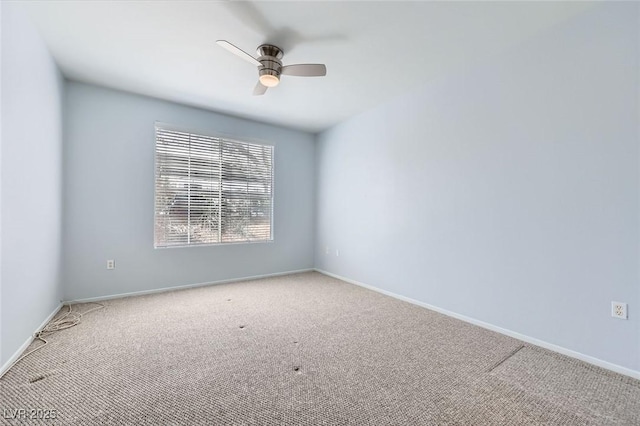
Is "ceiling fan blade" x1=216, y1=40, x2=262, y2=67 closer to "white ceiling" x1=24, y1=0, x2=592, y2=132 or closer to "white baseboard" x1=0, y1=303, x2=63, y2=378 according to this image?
"white ceiling" x1=24, y1=0, x2=592, y2=132

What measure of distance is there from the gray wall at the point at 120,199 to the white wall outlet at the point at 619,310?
13.6 ft

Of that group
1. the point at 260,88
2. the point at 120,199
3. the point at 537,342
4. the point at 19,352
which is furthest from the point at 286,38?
the point at 537,342

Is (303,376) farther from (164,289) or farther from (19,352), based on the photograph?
(164,289)

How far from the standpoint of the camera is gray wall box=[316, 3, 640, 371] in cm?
195

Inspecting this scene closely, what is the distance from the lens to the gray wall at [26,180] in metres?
1.86

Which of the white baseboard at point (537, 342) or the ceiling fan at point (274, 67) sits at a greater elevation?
the ceiling fan at point (274, 67)

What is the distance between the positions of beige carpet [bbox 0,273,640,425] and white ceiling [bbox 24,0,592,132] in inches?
103

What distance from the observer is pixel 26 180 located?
217cm

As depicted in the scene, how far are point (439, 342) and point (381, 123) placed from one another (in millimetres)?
2809

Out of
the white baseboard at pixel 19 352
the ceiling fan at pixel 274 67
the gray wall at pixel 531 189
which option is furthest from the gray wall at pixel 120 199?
the gray wall at pixel 531 189

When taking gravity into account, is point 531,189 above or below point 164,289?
above

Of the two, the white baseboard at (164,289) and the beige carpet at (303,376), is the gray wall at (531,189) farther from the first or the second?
the white baseboard at (164,289)

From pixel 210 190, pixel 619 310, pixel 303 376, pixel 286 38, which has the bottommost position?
pixel 303 376

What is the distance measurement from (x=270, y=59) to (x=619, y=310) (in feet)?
11.0
